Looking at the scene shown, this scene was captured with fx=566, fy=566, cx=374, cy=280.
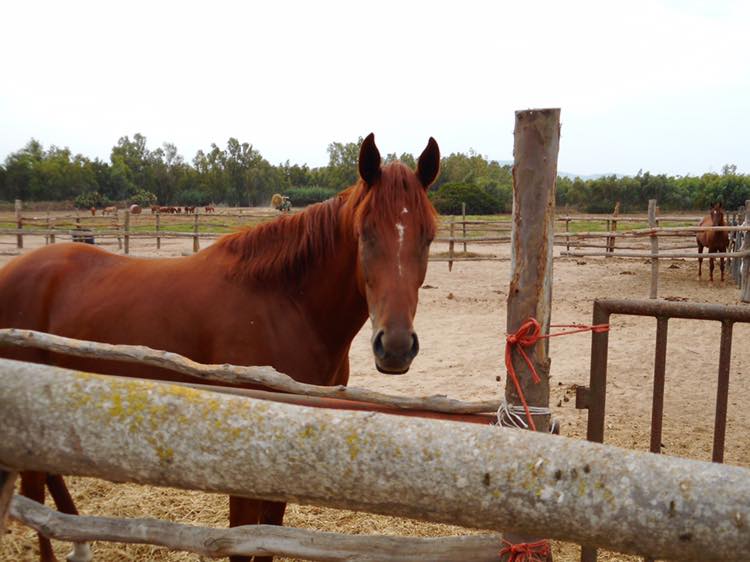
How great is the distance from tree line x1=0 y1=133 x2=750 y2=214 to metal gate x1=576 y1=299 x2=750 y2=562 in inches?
1259

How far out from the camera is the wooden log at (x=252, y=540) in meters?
1.62

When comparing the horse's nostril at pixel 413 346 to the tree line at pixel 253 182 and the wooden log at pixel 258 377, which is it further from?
the tree line at pixel 253 182

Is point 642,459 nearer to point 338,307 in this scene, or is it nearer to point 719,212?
point 338,307

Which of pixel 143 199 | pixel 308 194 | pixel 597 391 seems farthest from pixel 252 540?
pixel 143 199

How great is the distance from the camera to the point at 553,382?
6.19 meters

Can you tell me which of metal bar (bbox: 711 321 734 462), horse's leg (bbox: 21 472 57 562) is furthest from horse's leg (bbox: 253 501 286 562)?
metal bar (bbox: 711 321 734 462)

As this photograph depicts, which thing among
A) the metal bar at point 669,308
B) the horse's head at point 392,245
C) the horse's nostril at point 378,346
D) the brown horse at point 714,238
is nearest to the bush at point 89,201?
the brown horse at point 714,238

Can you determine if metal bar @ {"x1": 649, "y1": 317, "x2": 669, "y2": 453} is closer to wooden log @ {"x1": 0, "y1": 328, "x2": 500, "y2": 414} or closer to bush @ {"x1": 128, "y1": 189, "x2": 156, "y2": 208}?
wooden log @ {"x1": 0, "y1": 328, "x2": 500, "y2": 414}

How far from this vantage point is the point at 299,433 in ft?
3.39

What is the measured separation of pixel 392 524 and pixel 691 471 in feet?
9.48

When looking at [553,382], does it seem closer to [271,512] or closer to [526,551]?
[271,512]

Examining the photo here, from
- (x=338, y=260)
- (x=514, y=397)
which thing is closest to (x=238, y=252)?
(x=338, y=260)

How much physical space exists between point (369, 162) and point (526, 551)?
162cm

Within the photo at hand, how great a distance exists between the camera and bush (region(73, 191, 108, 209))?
146 ft
